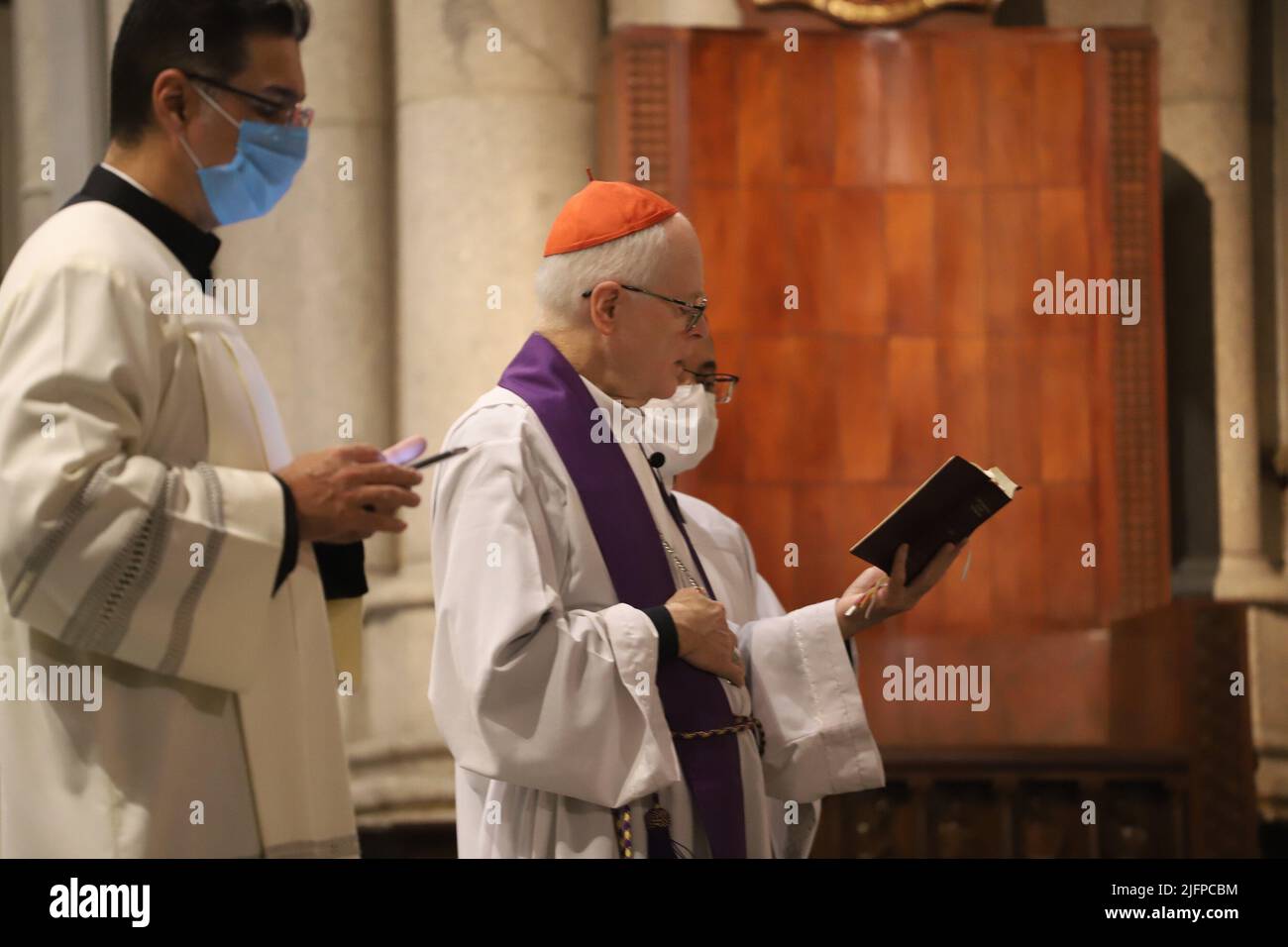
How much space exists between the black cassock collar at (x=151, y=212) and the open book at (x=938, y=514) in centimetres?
133

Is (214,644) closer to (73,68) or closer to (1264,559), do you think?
(73,68)

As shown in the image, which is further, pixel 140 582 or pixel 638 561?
pixel 638 561

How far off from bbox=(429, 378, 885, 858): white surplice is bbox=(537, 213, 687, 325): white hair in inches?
7.7

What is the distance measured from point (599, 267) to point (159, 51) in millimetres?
917

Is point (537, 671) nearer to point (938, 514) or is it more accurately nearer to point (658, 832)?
point (658, 832)

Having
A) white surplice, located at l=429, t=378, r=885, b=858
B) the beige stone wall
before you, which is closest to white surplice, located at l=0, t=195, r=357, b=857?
white surplice, located at l=429, t=378, r=885, b=858

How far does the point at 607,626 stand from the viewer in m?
2.79

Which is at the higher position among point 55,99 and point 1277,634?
point 55,99

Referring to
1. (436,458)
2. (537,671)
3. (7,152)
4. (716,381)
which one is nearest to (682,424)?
(716,381)

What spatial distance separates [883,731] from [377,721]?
7.70 ft

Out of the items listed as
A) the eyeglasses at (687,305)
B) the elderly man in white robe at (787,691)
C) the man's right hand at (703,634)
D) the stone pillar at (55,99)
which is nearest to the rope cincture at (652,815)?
the man's right hand at (703,634)

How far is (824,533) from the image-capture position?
6047 millimetres

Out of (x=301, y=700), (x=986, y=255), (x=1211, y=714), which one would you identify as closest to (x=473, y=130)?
(x=986, y=255)

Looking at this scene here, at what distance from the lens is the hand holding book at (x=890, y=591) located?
10.2 ft
